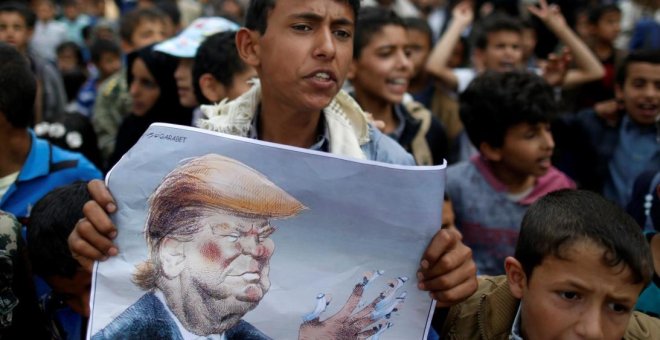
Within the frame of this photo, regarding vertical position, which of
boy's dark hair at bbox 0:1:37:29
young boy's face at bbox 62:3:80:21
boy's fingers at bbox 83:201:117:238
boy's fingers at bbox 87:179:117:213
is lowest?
young boy's face at bbox 62:3:80:21

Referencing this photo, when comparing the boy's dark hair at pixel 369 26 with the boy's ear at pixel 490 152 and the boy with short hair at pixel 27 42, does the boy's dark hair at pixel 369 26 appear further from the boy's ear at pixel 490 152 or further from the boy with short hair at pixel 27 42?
the boy with short hair at pixel 27 42

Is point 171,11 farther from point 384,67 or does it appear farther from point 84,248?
point 84,248

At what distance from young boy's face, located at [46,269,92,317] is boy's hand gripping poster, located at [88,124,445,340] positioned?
53 centimetres

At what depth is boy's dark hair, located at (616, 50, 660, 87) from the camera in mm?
4289

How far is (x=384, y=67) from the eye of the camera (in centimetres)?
420

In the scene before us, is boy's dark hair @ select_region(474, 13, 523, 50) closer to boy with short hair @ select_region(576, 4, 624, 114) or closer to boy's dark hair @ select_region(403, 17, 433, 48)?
boy's dark hair @ select_region(403, 17, 433, 48)

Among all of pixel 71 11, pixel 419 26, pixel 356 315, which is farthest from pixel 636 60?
pixel 71 11

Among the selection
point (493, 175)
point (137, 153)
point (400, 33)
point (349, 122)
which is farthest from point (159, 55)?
point (137, 153)

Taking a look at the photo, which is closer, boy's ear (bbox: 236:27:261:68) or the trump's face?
the trump's face

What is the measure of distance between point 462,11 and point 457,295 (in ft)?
14.2

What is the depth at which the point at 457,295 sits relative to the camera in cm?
185

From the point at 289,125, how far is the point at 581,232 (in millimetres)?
839

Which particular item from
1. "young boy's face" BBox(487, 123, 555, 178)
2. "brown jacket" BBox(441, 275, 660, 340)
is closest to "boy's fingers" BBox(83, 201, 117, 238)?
"brown jacket" BBox(441, 275, 660, 340)

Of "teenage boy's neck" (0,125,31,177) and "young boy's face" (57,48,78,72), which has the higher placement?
"teenage boy's neck" (0,125,31,177)
